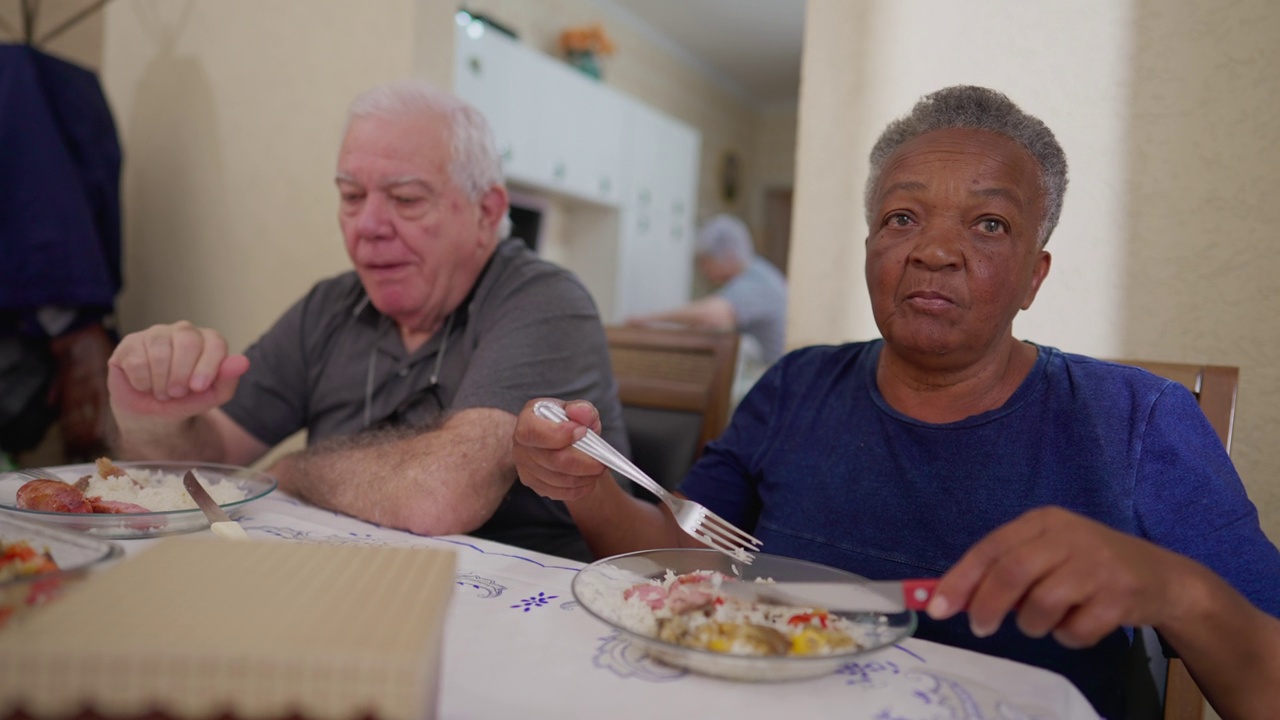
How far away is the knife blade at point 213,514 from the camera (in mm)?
861

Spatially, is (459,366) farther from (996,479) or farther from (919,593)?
(919,593)

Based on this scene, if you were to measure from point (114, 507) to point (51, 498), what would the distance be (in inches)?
2.2

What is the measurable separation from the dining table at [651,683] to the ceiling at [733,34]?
466 cm

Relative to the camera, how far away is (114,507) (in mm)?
892

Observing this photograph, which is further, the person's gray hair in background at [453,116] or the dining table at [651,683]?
the person's gray hair in background at [453,116]

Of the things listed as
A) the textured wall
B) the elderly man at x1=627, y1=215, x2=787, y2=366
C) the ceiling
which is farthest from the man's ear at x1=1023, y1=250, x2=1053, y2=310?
the ceiling

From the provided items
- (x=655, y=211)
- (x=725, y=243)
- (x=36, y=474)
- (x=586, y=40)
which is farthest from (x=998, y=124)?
(x=655, y=211)

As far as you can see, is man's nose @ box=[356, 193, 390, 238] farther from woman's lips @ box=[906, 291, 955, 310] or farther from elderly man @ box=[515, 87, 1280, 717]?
woman's lips @ box=[906, 291, 955, 310]

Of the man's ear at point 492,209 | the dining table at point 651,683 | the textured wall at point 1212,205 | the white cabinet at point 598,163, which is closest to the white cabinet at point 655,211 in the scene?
the white cabinet at point 598,163

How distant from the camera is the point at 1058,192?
1.05m

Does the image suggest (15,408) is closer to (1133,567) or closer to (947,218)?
(947,218)

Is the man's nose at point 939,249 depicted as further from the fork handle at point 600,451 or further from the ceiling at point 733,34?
the ceiling at point 733,34

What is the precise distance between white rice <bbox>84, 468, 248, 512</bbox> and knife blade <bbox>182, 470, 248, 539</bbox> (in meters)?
0.01

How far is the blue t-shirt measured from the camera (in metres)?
0.89
